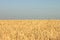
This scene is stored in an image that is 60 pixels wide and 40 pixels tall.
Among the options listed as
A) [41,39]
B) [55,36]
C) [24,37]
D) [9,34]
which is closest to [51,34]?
[55,36]

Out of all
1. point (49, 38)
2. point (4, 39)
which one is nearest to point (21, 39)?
point (4, 39)

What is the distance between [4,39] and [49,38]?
67.4 inches

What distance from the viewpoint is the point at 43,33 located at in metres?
7.18

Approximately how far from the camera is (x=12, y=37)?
6727 mm

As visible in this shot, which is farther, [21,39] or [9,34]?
[9,34]

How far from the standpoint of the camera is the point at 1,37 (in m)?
6.75

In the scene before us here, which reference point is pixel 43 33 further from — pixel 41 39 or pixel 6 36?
pixel 6 36

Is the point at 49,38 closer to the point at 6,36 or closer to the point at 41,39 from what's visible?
the point at 41,39

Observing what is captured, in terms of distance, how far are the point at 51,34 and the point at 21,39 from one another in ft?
4.49

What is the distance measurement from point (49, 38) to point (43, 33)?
51cm

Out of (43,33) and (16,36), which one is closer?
(16,36)

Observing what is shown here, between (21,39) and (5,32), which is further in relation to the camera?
(5,32)

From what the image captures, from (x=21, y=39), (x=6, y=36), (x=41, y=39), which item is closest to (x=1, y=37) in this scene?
(x=6, y=36)

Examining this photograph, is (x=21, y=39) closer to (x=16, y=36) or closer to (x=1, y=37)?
(x=16, y=36)
